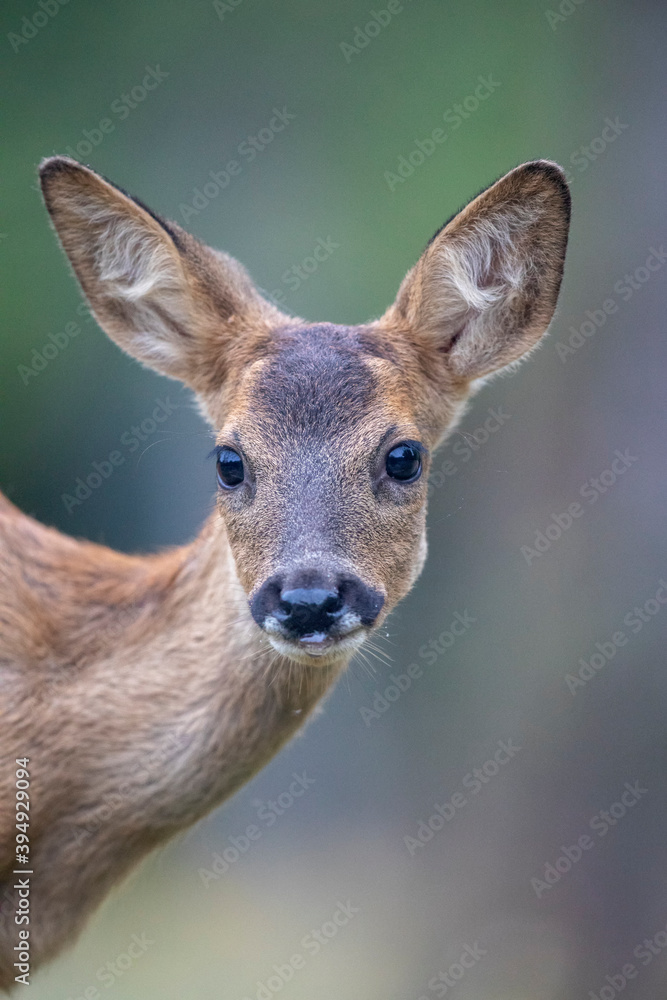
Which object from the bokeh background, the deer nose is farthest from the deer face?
the bokeh background

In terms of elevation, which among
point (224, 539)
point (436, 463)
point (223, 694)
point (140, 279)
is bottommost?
point (223, 694)

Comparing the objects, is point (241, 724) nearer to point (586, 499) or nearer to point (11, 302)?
point (586, 499)

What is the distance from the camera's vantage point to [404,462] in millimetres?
4891

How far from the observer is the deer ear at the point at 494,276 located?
5027 millimetres

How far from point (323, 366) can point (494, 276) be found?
3.66 feet

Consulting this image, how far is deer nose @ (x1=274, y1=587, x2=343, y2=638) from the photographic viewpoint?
421 cm

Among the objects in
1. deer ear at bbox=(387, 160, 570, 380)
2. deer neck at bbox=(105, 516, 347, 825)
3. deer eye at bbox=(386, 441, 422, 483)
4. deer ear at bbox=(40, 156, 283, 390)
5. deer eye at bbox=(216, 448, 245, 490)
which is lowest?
deer neck at bbox=(105, 516, 347, 825)

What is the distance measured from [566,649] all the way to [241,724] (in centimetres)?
493

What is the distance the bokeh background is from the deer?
10.6ft

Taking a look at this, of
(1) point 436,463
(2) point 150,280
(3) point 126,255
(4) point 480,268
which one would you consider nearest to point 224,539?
(2) point 150,280

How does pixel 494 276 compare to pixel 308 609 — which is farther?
pixel 494 276

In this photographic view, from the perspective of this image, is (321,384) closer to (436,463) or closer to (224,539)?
(224,539)

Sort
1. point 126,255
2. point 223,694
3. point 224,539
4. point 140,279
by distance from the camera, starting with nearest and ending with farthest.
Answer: point 223,694 → point 224,539 → point 126,255 → point 140,279

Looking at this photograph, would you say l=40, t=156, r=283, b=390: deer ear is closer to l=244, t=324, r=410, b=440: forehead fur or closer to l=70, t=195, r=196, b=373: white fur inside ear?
l=70, t=195, r=196, b=373: white fur inside ear
